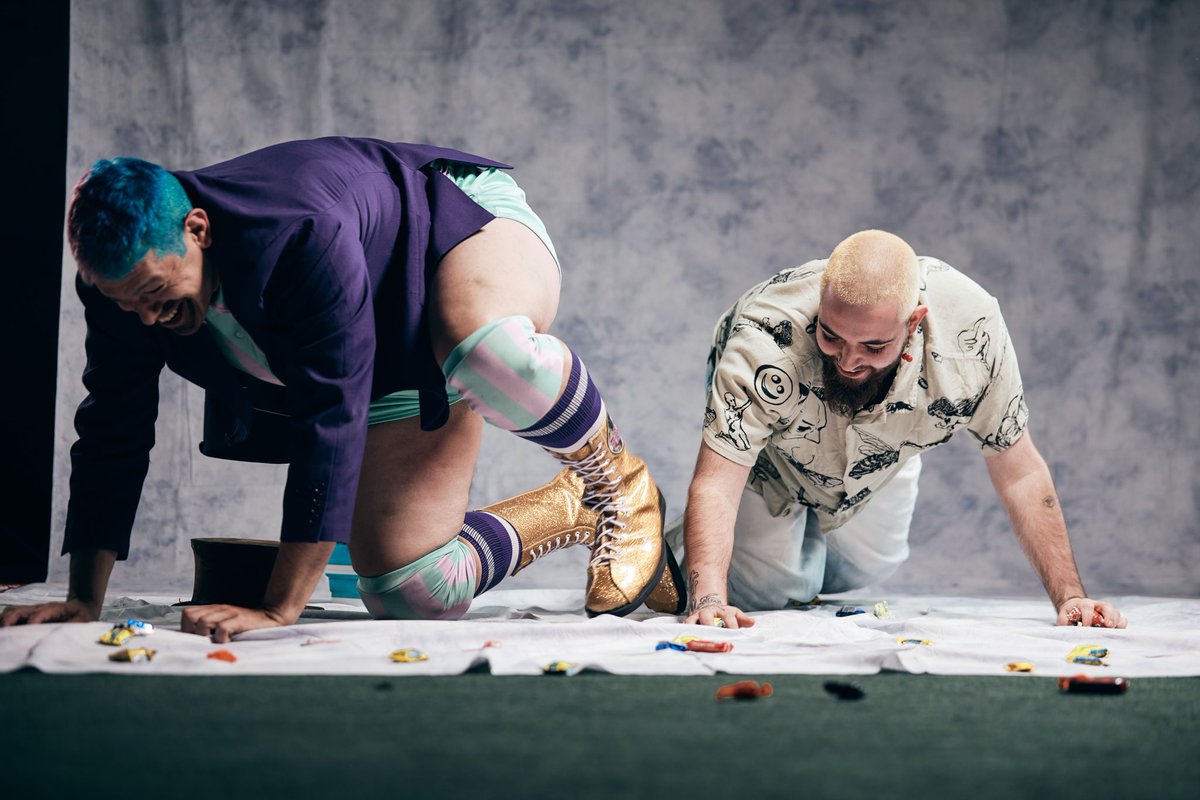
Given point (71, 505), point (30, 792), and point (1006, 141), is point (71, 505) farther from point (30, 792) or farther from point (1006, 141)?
point (1006, 141)

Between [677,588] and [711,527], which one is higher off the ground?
[711,527]

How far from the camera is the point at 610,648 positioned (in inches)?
63.0

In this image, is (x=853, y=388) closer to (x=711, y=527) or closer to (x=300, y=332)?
(x=711, y=527)

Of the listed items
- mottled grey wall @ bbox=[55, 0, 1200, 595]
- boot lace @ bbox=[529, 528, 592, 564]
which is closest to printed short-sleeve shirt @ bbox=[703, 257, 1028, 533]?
boot lace @ bbox=[529, 528, 592, 564]

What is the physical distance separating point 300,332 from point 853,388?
3.21 feet

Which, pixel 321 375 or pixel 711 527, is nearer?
pixel 321 375

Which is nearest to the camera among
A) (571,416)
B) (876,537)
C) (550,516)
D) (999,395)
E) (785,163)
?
(571,416)

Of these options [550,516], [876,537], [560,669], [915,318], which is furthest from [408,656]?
[876,537]

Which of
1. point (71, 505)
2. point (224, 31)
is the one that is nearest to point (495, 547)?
point (71, 505)

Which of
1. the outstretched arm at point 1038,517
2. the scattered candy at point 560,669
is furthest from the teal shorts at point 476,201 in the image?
the outstretched arm at point 1038,517

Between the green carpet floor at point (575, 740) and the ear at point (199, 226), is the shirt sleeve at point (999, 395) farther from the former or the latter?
the ear at point (199, 226)

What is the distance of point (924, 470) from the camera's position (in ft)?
Answer: 10.9

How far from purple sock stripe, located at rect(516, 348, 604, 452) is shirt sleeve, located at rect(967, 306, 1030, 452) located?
2.34 ft

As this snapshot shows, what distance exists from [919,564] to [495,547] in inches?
61.1
